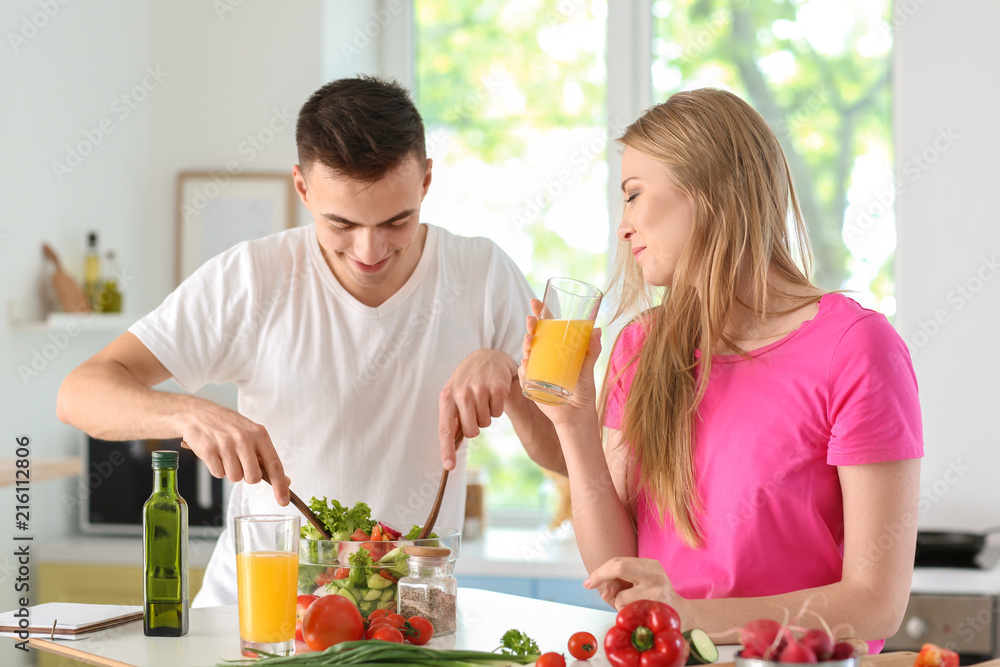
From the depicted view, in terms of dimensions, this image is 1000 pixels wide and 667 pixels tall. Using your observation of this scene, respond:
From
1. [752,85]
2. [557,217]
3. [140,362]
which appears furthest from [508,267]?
[752,85]

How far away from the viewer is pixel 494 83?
3.76 meters

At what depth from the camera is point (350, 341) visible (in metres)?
1.91

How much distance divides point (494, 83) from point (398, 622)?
9.27 feet

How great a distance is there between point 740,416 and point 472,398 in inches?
18.0

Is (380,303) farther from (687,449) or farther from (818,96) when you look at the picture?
(818,96)

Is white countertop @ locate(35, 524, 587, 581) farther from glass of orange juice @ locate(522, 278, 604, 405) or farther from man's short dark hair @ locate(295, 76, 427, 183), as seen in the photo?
man's short dark hair @ locate(295, 76, 427, 183)

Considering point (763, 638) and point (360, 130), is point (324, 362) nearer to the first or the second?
point (360, 130)

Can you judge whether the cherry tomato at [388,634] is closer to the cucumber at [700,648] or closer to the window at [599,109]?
the cucumber at [700,648]

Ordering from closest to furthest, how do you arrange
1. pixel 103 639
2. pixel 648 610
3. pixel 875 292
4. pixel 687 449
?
pixel 648 610, pixel 103 639, pixel 687 449, pixel 875 292

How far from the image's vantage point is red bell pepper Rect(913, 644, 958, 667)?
113cm

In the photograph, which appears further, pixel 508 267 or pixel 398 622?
pixel 508 267

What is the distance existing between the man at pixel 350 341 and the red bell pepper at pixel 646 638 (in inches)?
21.4

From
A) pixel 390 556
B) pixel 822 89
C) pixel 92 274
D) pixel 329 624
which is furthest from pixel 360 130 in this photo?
pixel 822 89

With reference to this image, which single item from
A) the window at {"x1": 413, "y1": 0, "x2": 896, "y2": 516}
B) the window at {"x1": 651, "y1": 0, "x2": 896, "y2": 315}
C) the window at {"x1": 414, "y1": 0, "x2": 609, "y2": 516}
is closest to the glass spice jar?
the window at {"x1": 413, "y1": 0, "x2": 896, "y2": 516}
